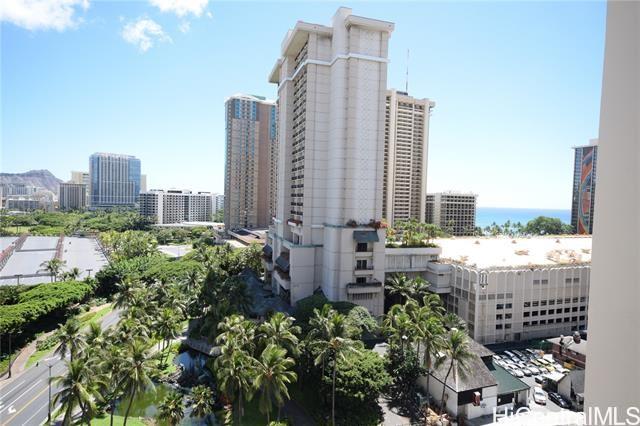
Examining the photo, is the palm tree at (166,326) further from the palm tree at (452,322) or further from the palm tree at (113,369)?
the palm tree at (452,322)

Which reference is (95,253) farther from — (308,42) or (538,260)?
(538,260)

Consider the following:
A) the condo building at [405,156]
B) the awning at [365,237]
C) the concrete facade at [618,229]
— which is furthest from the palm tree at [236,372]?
the condo building at [405,156]

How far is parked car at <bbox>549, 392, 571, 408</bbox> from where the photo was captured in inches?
1398

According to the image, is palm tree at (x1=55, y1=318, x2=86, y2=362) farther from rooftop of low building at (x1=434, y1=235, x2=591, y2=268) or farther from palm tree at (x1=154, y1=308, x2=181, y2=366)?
rooftop of low building at (x1=434, y1=235, x2=591, y2=268)

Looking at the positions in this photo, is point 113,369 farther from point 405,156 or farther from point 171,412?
point 405,156

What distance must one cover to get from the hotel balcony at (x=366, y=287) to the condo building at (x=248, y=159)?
300 feet

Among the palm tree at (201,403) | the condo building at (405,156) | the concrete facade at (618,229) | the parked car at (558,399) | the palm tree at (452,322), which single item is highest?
the condo building at (405,156)

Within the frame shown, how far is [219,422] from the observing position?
32.0 meters

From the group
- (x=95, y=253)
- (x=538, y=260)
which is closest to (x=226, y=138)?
(x=95, y=253)

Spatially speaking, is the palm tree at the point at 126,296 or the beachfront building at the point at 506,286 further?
the beachfront building at the point at 506,286

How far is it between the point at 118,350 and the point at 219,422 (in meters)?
10.7

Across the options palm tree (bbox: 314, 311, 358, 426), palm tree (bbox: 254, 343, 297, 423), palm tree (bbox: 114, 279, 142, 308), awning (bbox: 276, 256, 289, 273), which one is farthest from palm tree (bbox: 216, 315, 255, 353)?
awning (bbox: 276, 256, 289, 273)

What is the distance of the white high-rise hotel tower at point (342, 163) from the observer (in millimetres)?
49625

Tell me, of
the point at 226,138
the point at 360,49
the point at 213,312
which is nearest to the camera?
the point at 213,312
